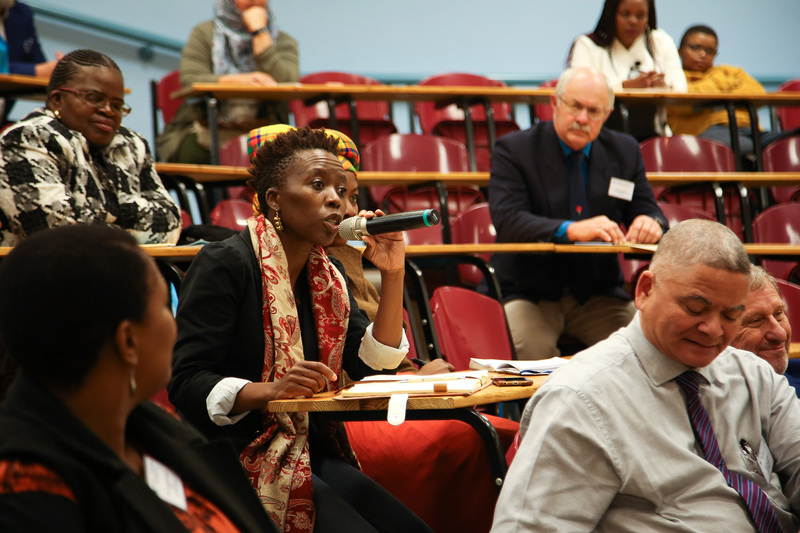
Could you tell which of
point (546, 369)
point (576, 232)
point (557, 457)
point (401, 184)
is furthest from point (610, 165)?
point (557, 457)

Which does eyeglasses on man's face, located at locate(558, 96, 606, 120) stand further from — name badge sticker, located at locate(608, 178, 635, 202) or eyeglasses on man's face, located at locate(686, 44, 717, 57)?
eyeglasses on man's face, located at locate(686, 44, 717, 57)

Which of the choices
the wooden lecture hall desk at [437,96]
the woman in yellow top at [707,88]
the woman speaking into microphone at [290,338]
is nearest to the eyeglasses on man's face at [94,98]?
the woman speaking into microphone at [290,338]

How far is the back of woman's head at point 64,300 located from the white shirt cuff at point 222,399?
2.58ft

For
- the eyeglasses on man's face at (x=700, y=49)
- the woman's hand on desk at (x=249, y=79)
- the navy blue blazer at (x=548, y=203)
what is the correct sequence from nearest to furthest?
the navy blue blazer at (x=548, y=203), the woman's hand on desk at (x=249, y=79), the eyeglasses on man's face at (x=700, y=49)

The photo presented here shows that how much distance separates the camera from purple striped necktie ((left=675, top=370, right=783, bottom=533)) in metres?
1.45

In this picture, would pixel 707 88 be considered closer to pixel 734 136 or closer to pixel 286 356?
pixel 734 136

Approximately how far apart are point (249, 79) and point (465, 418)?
10.7 feet

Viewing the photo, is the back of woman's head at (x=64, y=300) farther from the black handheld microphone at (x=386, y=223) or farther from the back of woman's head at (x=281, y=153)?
the back of woman's head at (x=281, y=153)

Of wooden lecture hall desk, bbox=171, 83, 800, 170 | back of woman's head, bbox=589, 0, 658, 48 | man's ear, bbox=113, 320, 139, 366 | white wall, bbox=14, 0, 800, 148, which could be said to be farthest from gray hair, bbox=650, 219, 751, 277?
white wall, bbox=14, 0, 800, 148

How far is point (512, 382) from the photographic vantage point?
1.81 meters

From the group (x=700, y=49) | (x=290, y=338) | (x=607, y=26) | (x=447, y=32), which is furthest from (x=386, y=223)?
(x=447, y=32)

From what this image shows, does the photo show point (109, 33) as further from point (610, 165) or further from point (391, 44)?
point (610, 165)

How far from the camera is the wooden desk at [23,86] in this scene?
3.99 metres

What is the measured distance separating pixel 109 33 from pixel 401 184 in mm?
3077
